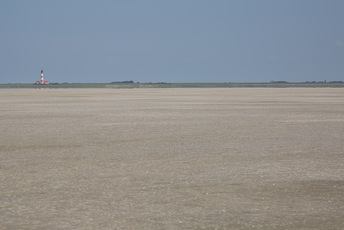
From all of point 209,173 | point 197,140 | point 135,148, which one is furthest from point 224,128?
point 209,173

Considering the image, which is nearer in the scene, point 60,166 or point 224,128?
point 60,166

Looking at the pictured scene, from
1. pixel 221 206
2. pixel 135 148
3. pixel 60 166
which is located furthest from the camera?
pixel 135 148

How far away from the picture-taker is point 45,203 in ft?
24.8

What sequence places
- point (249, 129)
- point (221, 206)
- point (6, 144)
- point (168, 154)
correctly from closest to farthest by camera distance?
point (221, 206), point (168, 154), point (6, 144), point (249, 129)

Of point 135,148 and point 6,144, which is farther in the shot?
point 6,144

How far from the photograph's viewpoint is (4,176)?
9.64 m

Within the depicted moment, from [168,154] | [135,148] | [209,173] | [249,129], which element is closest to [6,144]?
[135,148]

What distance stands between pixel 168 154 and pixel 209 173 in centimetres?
261

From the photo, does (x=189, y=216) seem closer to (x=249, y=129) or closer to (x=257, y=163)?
(x=257, y=163)

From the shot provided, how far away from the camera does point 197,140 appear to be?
15.2m

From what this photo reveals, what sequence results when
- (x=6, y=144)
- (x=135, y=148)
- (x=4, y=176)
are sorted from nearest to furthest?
1. (x=4, y=176)
2. (x=135, y=148)
3. (x=6, y=144)

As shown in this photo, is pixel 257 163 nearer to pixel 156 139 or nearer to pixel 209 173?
pixel 209 173

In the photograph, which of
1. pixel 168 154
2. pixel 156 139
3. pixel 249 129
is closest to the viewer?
pixel 168 154

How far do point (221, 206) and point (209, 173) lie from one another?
2.48m
